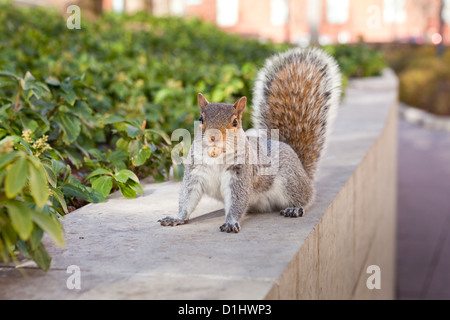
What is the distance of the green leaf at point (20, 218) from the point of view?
1552mm

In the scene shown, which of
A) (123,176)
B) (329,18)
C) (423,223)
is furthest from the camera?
(329,18)

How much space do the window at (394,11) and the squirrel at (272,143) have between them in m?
29.8

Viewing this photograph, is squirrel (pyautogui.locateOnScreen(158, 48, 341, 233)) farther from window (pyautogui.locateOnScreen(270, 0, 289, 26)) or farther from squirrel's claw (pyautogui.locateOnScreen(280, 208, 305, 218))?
window (pyautogui.locateOnScreen(270, 0, 289, 26))

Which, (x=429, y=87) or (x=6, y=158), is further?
(x=429, y=87)

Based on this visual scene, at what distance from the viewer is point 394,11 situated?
32.2 m

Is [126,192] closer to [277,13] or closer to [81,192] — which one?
[81,192]

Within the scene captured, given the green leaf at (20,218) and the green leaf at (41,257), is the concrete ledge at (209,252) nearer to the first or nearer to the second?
the green leaf at (41,257)

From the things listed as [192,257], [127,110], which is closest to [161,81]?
[127,110]

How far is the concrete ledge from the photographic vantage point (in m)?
1.71

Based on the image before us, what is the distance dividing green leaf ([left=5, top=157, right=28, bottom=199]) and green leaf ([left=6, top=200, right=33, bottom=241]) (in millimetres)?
53

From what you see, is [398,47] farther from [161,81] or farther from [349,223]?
[349,223]

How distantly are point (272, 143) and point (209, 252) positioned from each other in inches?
31.0

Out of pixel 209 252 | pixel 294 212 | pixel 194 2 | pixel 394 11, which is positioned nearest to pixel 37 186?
pixel 209 252
